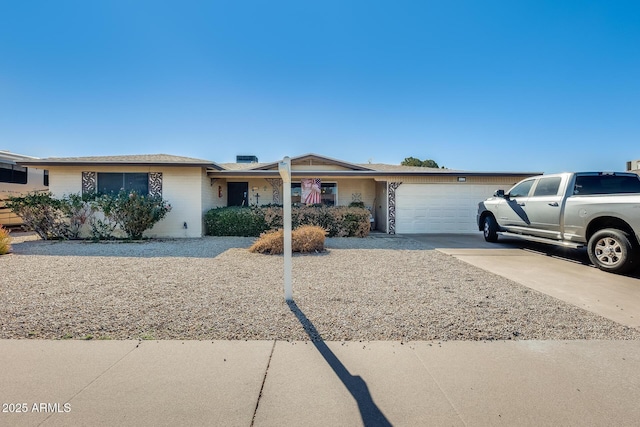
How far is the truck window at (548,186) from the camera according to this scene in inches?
305

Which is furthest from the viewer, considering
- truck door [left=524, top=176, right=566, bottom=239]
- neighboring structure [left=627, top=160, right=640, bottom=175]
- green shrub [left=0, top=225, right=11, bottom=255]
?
neighboring structure [left=627, top=160, right=640, bottom=175]

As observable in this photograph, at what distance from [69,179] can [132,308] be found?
10.9 meters

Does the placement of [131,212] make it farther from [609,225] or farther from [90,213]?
[609,225]

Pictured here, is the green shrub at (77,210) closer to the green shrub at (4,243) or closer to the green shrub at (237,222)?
the green shrub at (4,243)

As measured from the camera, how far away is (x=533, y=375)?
2.62m

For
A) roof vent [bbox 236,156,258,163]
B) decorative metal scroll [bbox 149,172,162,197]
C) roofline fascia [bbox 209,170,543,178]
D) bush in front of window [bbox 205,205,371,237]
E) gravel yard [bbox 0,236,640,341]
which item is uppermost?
roof vent [bbox 236,156,258,163]

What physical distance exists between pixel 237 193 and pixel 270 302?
38.2ft

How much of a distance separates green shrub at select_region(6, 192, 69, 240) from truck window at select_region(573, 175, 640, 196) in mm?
15882

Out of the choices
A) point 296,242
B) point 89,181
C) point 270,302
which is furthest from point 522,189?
point 89,181

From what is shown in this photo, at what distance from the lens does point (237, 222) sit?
12.3 m

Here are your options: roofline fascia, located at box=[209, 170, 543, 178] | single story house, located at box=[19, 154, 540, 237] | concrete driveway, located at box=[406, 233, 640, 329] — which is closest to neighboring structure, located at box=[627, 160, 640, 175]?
roofline fascia, located at box=[209, 170, 543, 178]

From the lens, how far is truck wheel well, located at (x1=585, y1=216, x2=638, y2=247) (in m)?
6.02

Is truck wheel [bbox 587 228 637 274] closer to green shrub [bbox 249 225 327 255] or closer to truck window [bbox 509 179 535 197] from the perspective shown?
truck window [bbox 509 179 535 197]

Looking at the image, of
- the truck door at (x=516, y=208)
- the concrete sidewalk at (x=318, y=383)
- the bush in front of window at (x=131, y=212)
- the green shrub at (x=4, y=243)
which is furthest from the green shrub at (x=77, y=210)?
the truck door at (x=516, y=208)
